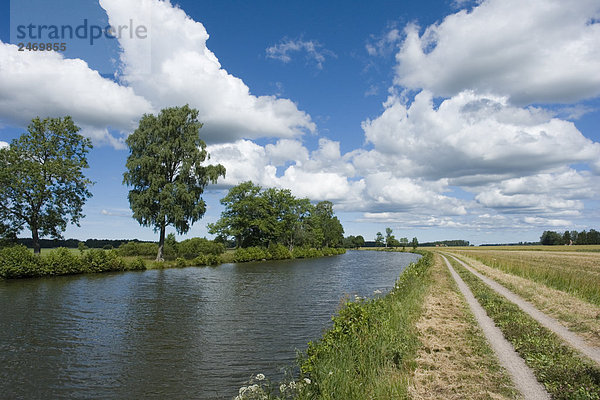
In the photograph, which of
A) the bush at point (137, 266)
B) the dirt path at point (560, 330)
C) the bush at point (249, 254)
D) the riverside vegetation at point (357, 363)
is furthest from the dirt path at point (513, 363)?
the bush at point (249, 254)

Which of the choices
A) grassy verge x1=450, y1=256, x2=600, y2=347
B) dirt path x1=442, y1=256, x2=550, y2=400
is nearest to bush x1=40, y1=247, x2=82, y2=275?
dirt path x1=442, y1=256, x2=550, y2=400

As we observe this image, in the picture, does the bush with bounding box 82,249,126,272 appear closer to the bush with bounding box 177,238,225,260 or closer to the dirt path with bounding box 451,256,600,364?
the bush with bounding box 177,238,225,260

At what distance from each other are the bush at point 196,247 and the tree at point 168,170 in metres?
11.5

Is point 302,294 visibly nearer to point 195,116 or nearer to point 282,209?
point 195,116

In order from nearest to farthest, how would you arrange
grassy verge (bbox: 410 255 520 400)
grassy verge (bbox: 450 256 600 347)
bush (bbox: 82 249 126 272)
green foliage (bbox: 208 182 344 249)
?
grassy verge (bbox: 410 255 520 400) < grassy verge (bbox: 450 256 600 347) < bush (bbox: 82 249 126 272) < green foliage (bbox: 208 182 344 249)

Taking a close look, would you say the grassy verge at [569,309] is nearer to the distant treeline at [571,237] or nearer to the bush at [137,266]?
the bush at [137,266]

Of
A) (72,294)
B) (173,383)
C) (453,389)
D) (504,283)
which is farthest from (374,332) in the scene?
(72,294)

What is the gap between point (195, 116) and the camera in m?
44.8

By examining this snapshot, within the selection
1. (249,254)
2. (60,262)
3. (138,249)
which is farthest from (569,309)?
(138,249)

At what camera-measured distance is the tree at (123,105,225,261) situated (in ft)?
131

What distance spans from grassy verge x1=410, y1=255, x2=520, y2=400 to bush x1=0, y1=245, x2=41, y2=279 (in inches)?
1259

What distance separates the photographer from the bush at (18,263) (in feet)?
89.4

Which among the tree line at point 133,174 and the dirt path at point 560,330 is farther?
the tree line at point 133,174

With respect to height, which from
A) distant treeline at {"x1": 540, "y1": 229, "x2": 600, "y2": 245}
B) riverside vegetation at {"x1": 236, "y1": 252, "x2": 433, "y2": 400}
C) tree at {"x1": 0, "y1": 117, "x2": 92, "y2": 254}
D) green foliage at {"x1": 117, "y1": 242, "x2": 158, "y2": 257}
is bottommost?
distant treeline at {"x1": 540, "y1": 229, "x2": 600, "y2": 245}
